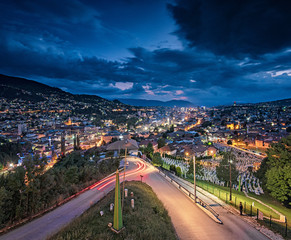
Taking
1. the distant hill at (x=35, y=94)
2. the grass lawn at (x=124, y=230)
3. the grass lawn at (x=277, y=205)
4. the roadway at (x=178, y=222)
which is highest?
the distant hill at (x=35, y=94)

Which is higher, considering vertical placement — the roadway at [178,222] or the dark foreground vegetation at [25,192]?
the dark foreground vegetation at [25,192]

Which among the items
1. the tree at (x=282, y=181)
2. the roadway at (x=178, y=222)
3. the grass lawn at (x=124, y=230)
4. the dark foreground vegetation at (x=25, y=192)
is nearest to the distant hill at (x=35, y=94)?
the tree at (x=282, y=181)

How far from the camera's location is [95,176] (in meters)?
14.5

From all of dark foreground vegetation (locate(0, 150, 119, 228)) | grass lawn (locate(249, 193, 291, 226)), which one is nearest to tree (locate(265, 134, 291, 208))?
grass lawn (locate(249, 193, 291, 226))

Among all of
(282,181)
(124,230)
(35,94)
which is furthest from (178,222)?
(35,94)

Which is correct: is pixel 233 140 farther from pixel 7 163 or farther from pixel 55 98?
pixel 55 98

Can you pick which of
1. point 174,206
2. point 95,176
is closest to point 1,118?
point 95,176

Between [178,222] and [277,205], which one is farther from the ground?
[178,222]

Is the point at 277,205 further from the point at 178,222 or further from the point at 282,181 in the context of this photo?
the point at 178,222

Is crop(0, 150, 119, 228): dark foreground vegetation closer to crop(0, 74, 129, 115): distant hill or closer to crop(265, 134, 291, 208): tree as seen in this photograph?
crop(265, 134, 291, 208): tree

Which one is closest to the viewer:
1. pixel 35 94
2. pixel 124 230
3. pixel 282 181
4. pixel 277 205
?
pixel 124 230

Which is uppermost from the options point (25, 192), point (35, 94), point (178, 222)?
point (35, 94)

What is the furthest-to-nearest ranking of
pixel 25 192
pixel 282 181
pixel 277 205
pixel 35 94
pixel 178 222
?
pixel 35 94, pixel 277 205, pixel 282 181, pixel 178 222, pixel 25 192

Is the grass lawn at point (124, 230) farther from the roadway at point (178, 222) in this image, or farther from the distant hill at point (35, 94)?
the distant hill at point (35, 94)
